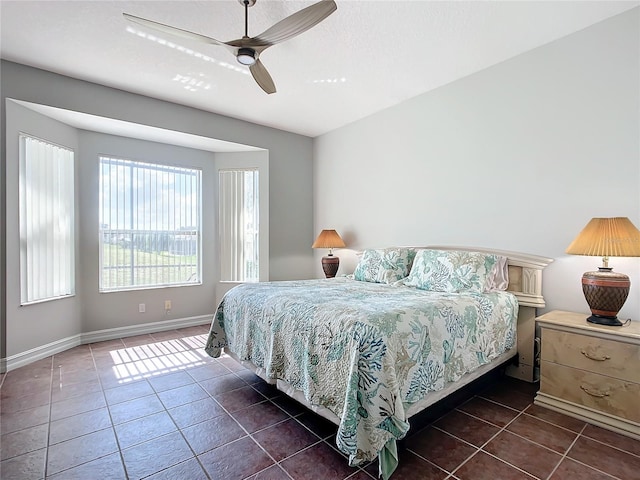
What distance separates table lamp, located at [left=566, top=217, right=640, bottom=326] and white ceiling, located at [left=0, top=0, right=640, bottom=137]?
1603 millimetres

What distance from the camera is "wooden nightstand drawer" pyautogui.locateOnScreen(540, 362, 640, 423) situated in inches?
80.4

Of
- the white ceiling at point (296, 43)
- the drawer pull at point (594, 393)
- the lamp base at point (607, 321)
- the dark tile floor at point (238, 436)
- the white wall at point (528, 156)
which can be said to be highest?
the white ceiling at point (296, 43)

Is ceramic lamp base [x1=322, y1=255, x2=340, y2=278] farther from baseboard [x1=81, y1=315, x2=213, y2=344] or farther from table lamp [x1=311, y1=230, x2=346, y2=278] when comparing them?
baseboard [x1=81, y1=315, x2=213, y2=344]

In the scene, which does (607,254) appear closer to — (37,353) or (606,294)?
(606,294)

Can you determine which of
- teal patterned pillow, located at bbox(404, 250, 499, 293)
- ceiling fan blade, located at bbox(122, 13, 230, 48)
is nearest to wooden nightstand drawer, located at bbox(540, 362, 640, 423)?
teal patterned pillow, located at bbox(404, 250, 499, 293)

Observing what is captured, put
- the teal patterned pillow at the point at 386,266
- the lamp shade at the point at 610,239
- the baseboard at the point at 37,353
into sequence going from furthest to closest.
A: the teal patterned pillow at the point at 386,266 < the baseboard at the point at 37,353 < the lamp shade at the point at 610,239

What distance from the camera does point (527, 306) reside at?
279 cm

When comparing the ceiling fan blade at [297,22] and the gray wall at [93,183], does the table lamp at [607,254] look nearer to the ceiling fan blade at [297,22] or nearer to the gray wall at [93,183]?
the ceiling fan blade at [297,22]

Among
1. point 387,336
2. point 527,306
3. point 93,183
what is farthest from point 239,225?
point 527,306

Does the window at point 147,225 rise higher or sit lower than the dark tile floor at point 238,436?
higher

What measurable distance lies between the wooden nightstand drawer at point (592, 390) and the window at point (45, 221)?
4710 mm

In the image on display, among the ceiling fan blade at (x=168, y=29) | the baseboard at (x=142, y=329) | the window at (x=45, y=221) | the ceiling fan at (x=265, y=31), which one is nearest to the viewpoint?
the ceiling fan at (x=265, y=31)

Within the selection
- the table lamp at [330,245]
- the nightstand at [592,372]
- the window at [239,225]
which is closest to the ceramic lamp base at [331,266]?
the table lamp at [330,245]

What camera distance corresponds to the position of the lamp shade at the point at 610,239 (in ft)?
6.94
